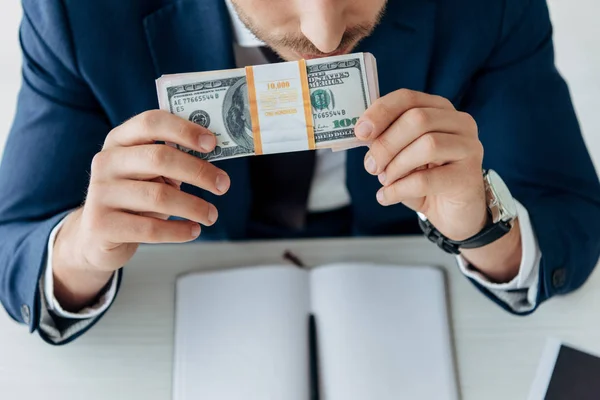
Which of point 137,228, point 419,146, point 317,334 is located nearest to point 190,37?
point 137,228

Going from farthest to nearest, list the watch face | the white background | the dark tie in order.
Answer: the white background < the dark tie < the watch face

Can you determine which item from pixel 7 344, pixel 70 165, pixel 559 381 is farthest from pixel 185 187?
pixel 559 381

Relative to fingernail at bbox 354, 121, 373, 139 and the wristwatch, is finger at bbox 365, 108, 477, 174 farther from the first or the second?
the wristwatch

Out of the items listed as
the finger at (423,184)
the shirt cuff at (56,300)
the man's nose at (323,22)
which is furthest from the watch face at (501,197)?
the shirt cuff at (56,300)

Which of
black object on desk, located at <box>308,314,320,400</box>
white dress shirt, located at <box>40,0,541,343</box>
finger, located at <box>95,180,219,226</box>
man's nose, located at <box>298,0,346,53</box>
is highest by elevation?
man's nose, located at <box>298,0,346,53</box>

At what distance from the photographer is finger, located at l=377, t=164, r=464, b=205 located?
35.4 inches

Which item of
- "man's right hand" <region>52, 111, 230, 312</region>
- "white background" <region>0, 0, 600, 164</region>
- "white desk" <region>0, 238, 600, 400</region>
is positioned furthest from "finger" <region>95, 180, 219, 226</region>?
"white background" <region>0, 0, 600, 164</region>

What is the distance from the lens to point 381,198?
0.92m

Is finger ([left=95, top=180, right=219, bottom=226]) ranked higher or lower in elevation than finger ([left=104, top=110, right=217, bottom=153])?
lower

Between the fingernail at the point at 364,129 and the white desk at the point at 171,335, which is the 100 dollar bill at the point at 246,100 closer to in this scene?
the fingernail at the point at 364,129

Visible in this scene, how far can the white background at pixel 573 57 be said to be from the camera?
1.72 metres

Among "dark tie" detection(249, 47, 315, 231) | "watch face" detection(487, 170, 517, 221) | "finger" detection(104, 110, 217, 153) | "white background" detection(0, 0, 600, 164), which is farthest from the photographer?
"white background" detection(0, 0, 600, 164)

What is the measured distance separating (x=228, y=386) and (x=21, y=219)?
0.54 m

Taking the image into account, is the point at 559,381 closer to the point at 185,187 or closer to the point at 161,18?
the point at 185,187
